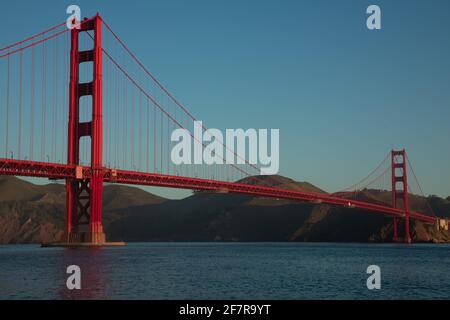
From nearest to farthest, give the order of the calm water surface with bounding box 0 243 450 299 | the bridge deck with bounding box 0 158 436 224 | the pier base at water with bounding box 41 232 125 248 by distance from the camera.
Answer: the calm water surface with bounding box 0 243 450 299 < the bridge deck with bounding box 0 158 436 224 < the pier base at water with bounding box 41 232 125 248

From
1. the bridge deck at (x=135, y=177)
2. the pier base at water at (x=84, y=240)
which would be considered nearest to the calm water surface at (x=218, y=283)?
the bridge deck at (x=135, y=177)

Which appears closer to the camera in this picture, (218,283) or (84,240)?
(218,283)

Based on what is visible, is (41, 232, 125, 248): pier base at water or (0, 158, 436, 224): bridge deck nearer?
(0, 158, 436, 224): bridge deck

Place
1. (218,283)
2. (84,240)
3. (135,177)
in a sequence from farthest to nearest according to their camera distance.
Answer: (135,177) < (84,240) < (218,283)

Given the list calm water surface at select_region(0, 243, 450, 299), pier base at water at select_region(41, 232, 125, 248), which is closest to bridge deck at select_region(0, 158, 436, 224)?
pier base at water at select_region(41, 232, 125, 248)

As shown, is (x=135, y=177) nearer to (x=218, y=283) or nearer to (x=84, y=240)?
(x=84, y=240)

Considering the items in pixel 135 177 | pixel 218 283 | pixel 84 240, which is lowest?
pixel 218 283

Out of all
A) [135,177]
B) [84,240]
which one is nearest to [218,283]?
[84,240]

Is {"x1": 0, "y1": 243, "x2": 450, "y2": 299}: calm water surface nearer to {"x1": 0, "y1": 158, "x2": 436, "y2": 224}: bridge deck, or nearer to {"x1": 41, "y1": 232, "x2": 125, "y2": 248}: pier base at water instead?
{"x1": 0, "y1": 158, "x2": 436, "y2": 224}: bridge deck

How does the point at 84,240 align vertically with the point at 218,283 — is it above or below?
above

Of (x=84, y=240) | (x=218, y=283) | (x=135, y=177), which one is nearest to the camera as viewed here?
(x=218, y=283)
